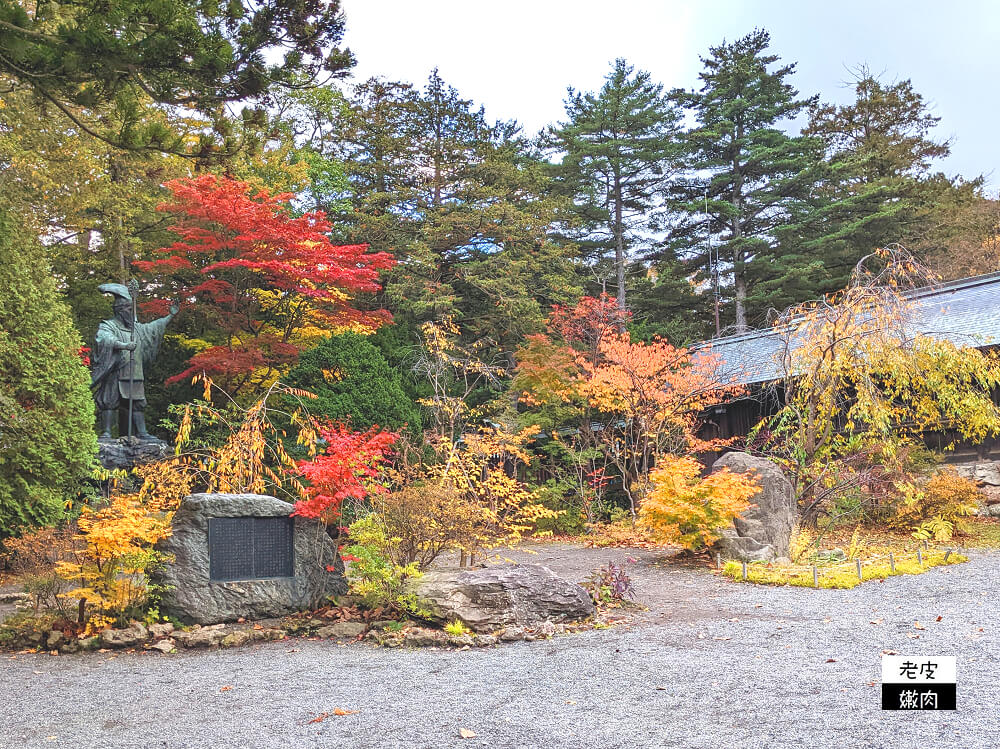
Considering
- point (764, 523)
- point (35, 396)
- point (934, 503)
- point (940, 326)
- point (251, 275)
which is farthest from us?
point (940, 326)

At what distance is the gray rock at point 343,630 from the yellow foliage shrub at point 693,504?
4599 mm

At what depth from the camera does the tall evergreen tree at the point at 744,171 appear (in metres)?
22.5

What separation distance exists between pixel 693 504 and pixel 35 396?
9.02 metres

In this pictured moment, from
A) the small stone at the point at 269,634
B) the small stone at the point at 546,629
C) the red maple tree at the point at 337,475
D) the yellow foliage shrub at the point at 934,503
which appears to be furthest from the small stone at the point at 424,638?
the yellow foliage shrub at the point at 934,503

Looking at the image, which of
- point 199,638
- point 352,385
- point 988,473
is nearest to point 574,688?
point 199,638

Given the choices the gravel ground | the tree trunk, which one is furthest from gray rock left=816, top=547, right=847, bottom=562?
the tree trunk

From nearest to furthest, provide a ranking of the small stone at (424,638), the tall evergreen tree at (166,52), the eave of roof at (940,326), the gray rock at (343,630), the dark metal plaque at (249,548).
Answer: the tall evergreen tree at (166,52) → the small stone at (424,638) → the gray rock at (343,630) → the dark metal plaque at (249,548) → the eave of roof at (940,326)

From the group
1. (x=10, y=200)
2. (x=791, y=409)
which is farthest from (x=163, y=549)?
(x=791, y=409)

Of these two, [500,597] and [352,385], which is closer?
[500,597]

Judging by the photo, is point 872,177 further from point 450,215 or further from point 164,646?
point 164,646

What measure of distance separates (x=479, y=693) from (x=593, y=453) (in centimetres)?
1048

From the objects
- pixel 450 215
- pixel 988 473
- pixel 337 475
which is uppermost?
pixel 450 215

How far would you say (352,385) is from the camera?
13.4 metres

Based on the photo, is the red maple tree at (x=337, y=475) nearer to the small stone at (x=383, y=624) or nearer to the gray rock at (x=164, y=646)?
the small stone at (x=383, y=624)
